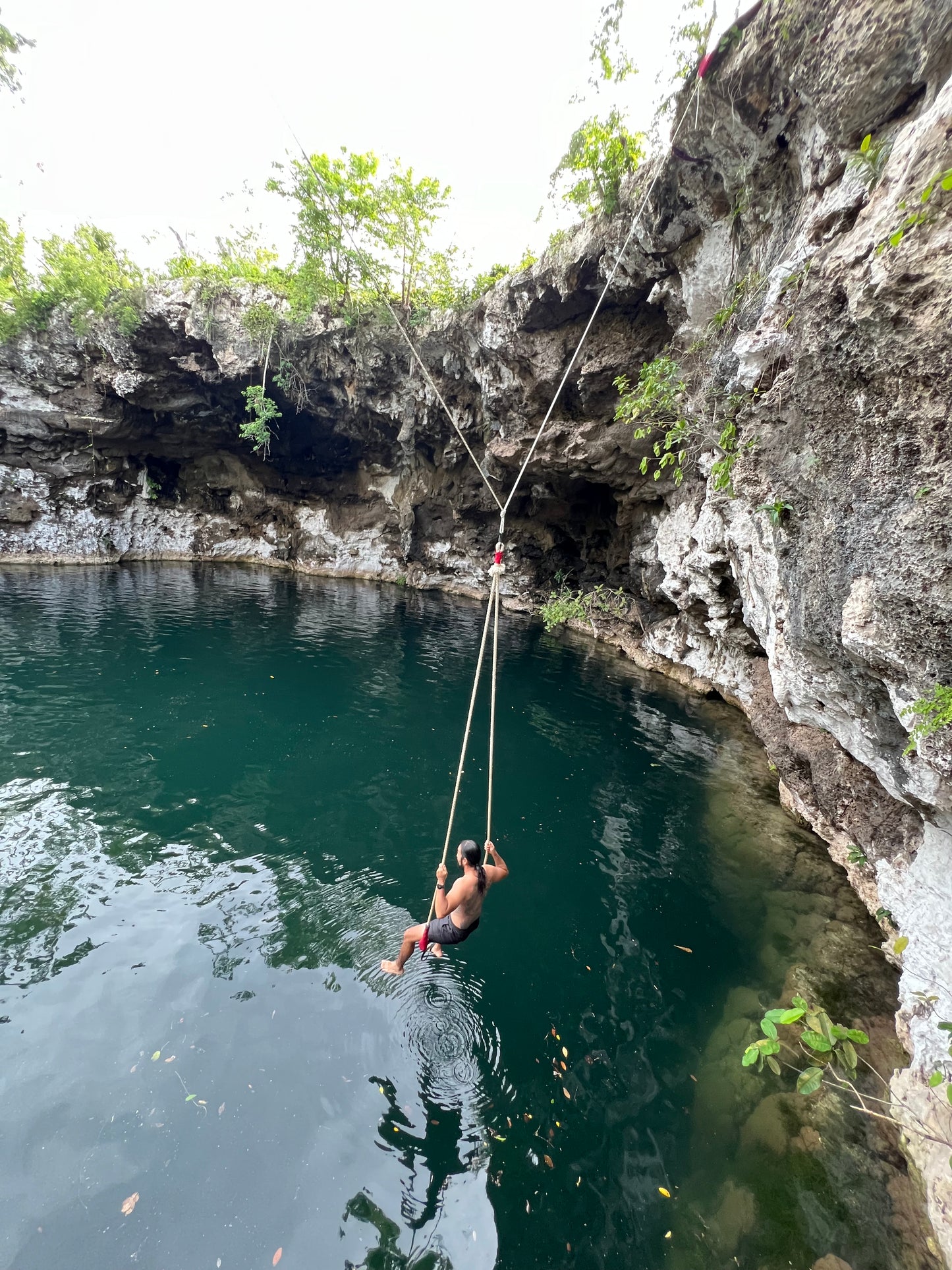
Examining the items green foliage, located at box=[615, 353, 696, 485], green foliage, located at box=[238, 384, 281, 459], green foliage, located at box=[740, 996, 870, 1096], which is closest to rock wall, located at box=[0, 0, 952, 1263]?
green foliage, located at box=[615, 353, 696, 485]

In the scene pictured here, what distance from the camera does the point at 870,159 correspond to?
173 inches

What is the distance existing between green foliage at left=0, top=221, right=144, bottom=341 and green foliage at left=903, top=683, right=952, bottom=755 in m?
30.5

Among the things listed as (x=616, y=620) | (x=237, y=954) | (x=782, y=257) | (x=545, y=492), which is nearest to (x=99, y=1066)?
(x=237, y=954)

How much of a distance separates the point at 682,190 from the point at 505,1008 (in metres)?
12.5

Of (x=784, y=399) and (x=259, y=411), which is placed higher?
(x=259, y=411)

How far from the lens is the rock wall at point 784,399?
3.44 m

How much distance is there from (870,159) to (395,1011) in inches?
339

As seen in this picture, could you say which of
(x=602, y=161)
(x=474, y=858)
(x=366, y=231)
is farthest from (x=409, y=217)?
(x=474, y=858)

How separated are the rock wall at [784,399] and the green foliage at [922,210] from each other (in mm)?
22

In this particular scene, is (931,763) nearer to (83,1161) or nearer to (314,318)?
(83,1161)

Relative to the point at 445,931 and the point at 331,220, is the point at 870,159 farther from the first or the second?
the point at 331,220

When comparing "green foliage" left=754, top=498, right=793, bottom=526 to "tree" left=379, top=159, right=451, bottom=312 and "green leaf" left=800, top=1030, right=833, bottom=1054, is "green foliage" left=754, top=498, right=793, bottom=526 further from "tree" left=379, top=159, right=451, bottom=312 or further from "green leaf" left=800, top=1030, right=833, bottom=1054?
"tree" left=379, top=159, right=451, bottom=312

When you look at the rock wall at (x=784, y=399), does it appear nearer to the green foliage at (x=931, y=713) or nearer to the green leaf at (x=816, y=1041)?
the green foliage at (x=931, y=713)

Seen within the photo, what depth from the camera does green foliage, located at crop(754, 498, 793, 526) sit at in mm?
4973
